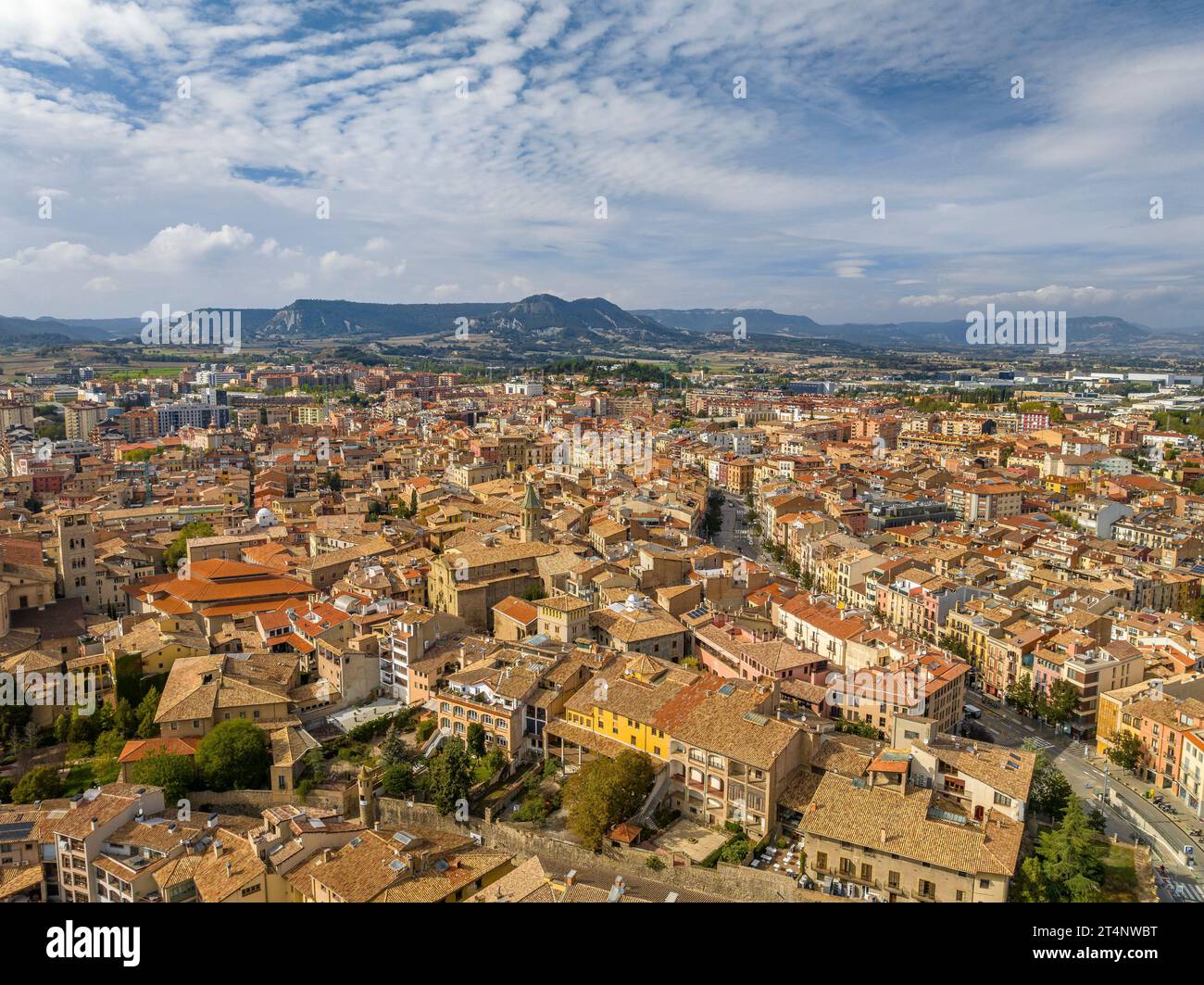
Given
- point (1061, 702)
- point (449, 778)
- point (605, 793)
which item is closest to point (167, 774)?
point (449, 778)

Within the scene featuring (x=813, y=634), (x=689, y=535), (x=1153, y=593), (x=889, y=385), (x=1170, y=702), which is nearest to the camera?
(x=1170, y=702)

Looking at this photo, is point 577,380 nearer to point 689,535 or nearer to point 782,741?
point 689,535

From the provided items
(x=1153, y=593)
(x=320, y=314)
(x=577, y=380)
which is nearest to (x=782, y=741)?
(x=1153, y=593)

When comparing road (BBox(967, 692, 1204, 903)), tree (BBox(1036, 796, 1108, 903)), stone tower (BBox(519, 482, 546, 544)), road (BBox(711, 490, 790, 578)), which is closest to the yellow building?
tree (BBox(1036, 796, 1108, 903))

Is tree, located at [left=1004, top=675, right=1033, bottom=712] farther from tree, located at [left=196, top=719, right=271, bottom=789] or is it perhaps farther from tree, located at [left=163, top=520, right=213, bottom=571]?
tree, located at [left=163, top=520, right=213, bottom=571]

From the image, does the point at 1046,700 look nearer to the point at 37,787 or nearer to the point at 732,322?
the point at 37,787

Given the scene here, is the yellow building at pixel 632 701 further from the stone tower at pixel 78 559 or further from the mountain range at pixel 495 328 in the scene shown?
the mountain range at pixel 495 328

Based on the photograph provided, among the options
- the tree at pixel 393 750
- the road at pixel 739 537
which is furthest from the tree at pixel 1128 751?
the tree at pixel 393 750
